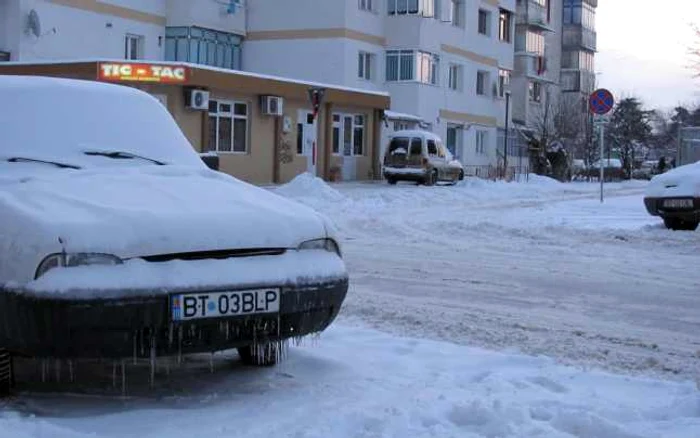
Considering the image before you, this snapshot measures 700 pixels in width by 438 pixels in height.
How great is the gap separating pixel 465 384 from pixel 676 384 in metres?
1.17

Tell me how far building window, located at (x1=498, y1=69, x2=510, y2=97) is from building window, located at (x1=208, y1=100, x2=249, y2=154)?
25.2 metres

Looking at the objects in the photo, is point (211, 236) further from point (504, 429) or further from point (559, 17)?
point (559, 17)

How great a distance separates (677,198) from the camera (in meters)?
15.6

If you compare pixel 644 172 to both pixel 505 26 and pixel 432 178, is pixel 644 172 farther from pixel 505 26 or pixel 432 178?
pixel 432 178

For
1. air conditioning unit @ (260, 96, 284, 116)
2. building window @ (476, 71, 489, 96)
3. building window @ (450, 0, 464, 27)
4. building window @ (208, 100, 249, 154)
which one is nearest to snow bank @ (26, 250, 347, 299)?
building window @ (208, 100, 249, 154)

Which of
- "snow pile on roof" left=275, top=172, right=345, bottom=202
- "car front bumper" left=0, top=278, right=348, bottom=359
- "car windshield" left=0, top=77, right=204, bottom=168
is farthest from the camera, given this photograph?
"snow pile on roof" left=275, top=172, right=345, bottom=202

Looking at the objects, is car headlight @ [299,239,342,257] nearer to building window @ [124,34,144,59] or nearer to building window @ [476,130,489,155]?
building window @ [124,34,144,59]

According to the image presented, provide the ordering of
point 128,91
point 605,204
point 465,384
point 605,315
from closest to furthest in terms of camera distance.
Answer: point 465,384, point 128,91, point 605,315, point 605,204

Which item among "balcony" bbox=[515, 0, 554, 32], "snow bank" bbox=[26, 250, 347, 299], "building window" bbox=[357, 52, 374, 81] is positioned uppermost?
"balcony" bbox=[515, 0, 554, 32]

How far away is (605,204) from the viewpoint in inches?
937

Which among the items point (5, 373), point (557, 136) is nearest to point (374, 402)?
point (5, 373)

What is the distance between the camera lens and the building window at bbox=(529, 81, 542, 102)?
6327 cm

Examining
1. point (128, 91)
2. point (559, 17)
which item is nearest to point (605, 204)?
point (128, 91)

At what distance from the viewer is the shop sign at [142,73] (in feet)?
89.3
